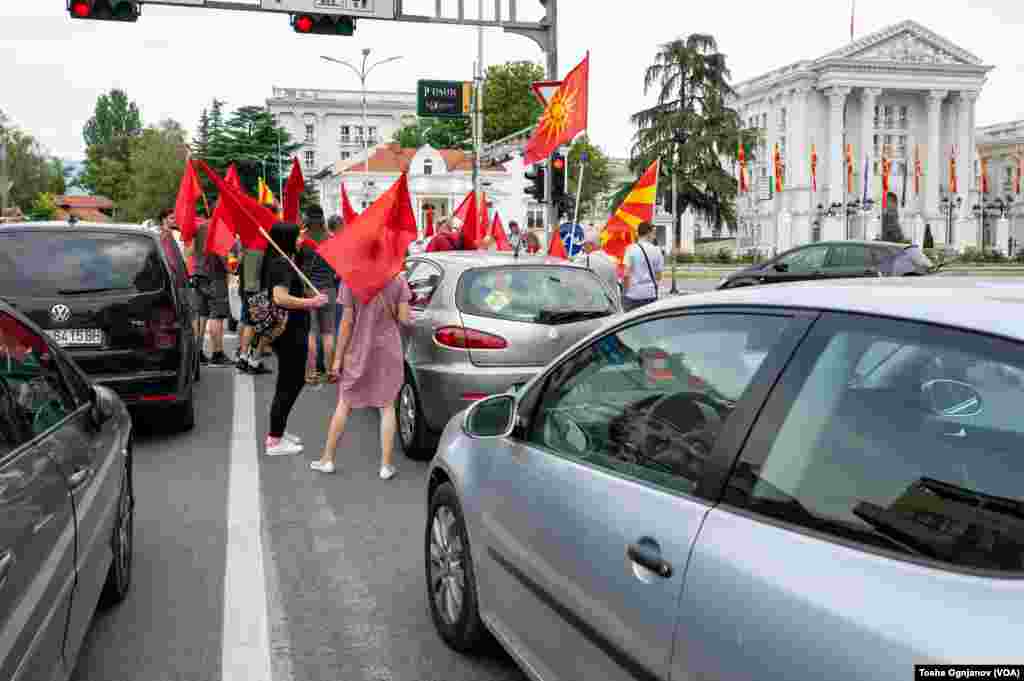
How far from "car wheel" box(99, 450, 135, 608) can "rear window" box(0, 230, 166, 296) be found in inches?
130

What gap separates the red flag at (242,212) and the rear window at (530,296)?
236cm

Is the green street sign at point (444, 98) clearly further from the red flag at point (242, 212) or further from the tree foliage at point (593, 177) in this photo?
the tree foliage at point (593, 177)

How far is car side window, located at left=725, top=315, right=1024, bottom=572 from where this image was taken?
6.21ft

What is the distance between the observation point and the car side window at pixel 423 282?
7.93 metres

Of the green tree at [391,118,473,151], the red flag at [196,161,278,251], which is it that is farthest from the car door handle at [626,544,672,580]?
the green tree at [391,118,473,151]

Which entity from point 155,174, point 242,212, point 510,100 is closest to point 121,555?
point 242,212

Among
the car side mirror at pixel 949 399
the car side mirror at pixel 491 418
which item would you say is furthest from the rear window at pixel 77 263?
the car side mirror at pixel 949 399

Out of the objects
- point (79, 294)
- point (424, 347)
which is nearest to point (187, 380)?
point (79, 294)

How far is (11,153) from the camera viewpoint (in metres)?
91.1

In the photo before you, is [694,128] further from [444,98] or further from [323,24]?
[323,24]

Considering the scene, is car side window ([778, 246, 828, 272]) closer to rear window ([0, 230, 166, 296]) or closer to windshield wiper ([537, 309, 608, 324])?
windshield wiper ([537, 309, 608, 324])

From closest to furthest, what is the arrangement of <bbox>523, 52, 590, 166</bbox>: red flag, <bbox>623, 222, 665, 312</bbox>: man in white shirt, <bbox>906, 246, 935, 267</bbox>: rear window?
<bbox>623, 222, 665, 312</bbox>: man in white shirt → <bbox>523, 52, 590, 166</bbox>: red flag → <bbox>906, 246, 935, 267</bbox>: rear window

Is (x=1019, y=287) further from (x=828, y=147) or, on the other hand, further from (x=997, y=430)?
(x=828, y=147)

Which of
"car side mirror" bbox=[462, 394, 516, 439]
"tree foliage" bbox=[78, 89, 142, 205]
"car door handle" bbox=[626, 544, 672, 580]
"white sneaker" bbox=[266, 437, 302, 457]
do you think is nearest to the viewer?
"car door handle" bbox=[626, 544, 672, 580]
